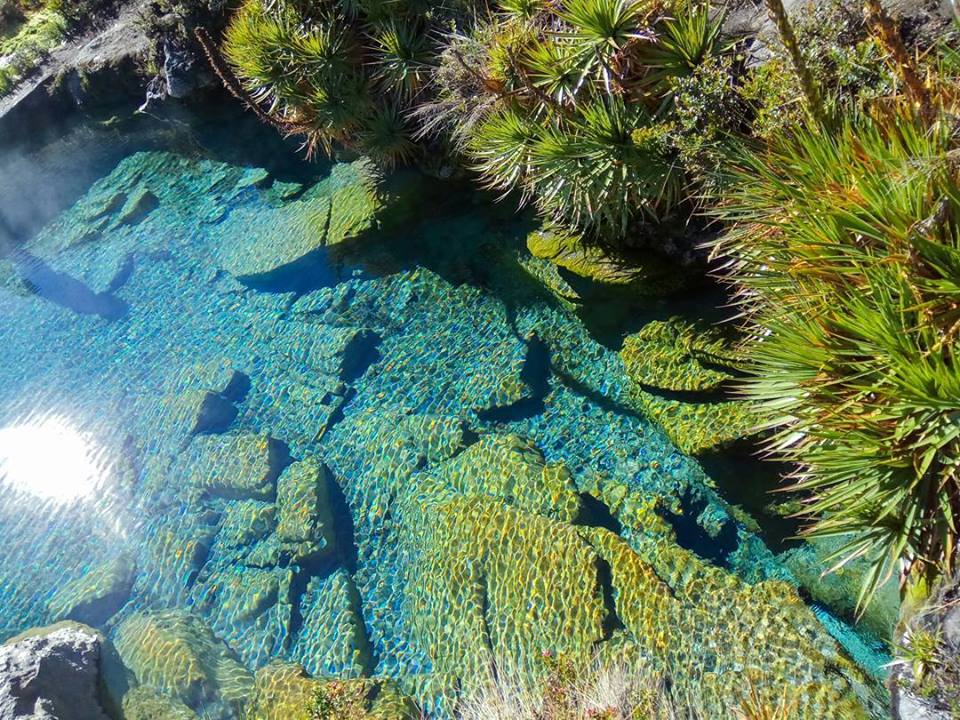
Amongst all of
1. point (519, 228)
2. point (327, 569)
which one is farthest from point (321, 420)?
point (519, 228)

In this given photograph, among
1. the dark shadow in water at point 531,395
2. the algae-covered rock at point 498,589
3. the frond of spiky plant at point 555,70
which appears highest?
the frond of spiky plant at point 555,70

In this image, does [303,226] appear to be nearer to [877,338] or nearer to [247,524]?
[247,524]

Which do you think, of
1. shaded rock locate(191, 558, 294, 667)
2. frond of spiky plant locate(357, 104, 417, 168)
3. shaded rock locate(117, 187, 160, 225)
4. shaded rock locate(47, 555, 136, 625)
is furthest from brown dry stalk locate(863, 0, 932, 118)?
shaded rock locate(117, 187, 160, 225)

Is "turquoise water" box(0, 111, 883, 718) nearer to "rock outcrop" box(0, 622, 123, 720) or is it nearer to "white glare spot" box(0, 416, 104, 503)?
"white glare spot" box(0, 416, 104, 503)

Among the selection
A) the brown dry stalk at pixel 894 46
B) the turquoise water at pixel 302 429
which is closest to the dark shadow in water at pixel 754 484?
the turquoise water at pixel 302 429

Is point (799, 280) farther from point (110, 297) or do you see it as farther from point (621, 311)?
point (110, 297)

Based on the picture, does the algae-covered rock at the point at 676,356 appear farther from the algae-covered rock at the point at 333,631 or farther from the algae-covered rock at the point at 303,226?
the algae-covered rock at the point at 303,226
